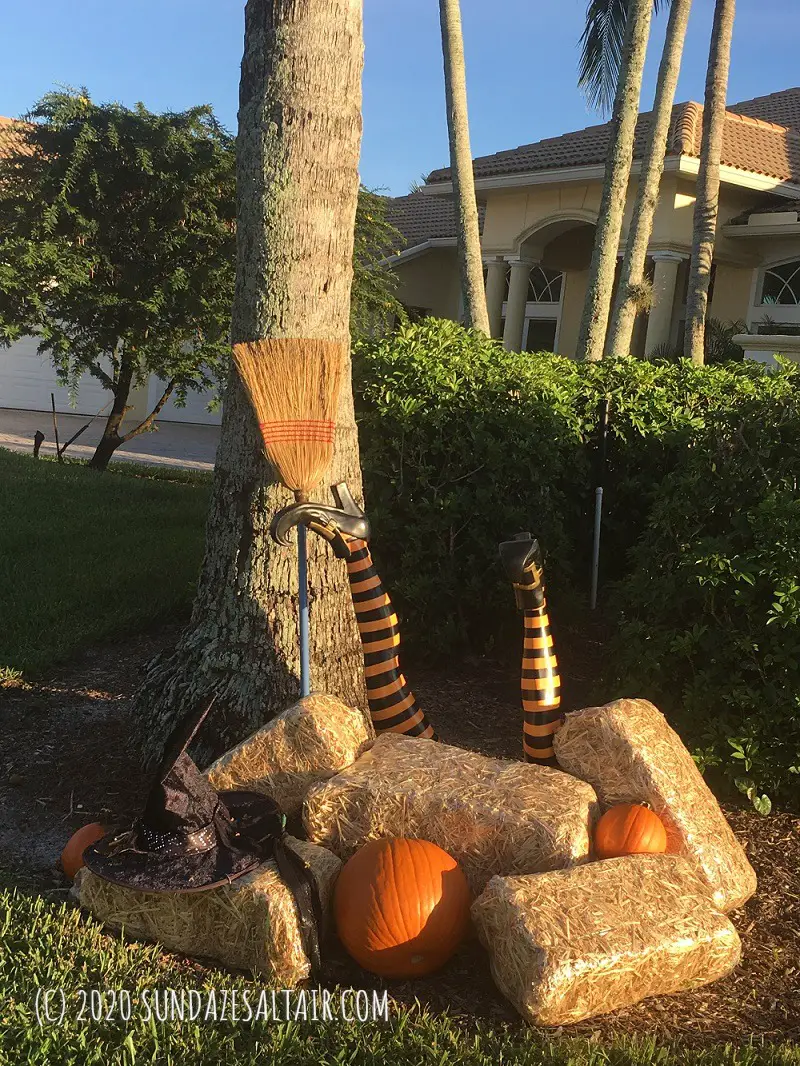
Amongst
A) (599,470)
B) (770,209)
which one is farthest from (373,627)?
(770,209)

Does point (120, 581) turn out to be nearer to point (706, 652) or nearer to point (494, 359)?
point (494, 359)

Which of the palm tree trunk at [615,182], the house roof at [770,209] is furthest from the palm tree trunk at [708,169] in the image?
the house roof at [770,209]

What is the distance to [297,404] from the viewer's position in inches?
139

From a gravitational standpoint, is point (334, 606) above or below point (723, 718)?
above

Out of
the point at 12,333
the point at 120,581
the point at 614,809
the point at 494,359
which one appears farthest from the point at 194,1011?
the point at 12,333

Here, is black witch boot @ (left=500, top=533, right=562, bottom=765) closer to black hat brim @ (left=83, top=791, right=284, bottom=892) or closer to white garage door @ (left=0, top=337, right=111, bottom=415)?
black hat brim @ (left=83, top=791, right=284, bottom=892)

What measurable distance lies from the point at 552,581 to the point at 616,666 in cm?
108

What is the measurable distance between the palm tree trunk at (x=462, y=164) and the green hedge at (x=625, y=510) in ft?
11.1

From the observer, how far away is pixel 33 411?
912 inches

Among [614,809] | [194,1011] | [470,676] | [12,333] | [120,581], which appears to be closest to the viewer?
[194,1011]

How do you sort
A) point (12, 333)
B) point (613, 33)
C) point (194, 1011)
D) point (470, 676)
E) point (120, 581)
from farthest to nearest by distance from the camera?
point (613, 33) → point (12, 333) → point (120, 581) → point (470, 676) → point (194, 1011)

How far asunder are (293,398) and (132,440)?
52.7 feet

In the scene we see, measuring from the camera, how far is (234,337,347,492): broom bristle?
3486 mm

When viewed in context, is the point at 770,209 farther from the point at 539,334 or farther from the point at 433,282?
the point at 433,282
